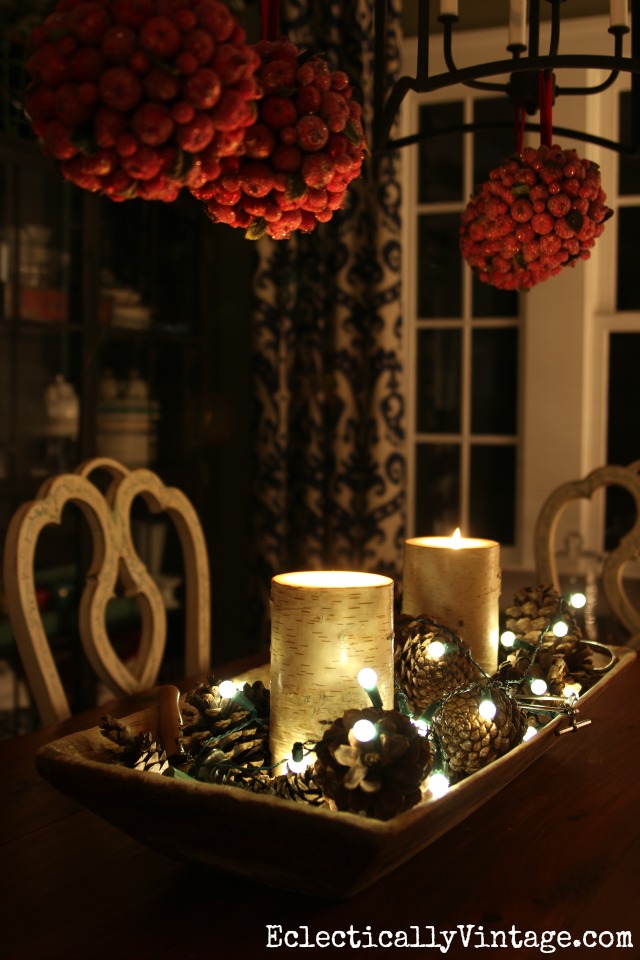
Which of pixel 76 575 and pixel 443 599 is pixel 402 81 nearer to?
pixel 443 599

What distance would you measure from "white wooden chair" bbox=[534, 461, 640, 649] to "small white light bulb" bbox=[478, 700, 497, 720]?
99 centimetres

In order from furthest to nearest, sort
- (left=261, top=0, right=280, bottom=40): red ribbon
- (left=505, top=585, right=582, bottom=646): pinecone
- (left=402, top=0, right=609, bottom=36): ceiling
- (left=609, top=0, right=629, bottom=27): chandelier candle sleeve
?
(left=402, top=0, right=609, bottom=36): ceiling, (left=505, top=585, right=582, bottom=646): pinecone, (left=609, top=0, right=629, bottom=27): chandelier candle sleeve, (left=261, top=0, right=280, bottom=40): red ribbon

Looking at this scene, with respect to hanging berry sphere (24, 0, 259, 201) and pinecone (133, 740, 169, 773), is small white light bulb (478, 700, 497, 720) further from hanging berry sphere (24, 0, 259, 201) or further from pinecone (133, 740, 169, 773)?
hanging berry sphere (24, 0, 259, 201)

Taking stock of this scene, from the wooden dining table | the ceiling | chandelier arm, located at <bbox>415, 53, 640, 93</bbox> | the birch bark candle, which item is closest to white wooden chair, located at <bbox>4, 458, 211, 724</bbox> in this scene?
the wooden dining table

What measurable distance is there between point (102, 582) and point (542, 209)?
0.86 meters

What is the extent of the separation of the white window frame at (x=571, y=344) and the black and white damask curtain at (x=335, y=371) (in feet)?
1.01

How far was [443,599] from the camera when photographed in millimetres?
1171

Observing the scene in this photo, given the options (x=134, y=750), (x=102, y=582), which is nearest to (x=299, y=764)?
(x=134, y=750)

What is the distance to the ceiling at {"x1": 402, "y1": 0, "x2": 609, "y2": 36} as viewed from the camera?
8.96 feet

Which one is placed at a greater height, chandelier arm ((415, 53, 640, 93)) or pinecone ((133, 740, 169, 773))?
chandelier arm ((415, 53, 640, 93))

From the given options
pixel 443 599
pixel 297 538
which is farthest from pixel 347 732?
pixel 297 538

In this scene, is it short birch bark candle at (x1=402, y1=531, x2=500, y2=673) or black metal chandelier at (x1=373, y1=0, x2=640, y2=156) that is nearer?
black metal chandelier at (x1=373, y1=0, x2=640, y2=156)

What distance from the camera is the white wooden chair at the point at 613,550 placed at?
6.20 ft

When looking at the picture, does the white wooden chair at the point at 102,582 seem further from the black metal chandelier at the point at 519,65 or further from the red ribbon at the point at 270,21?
the red ribbon at the point at 270,21
